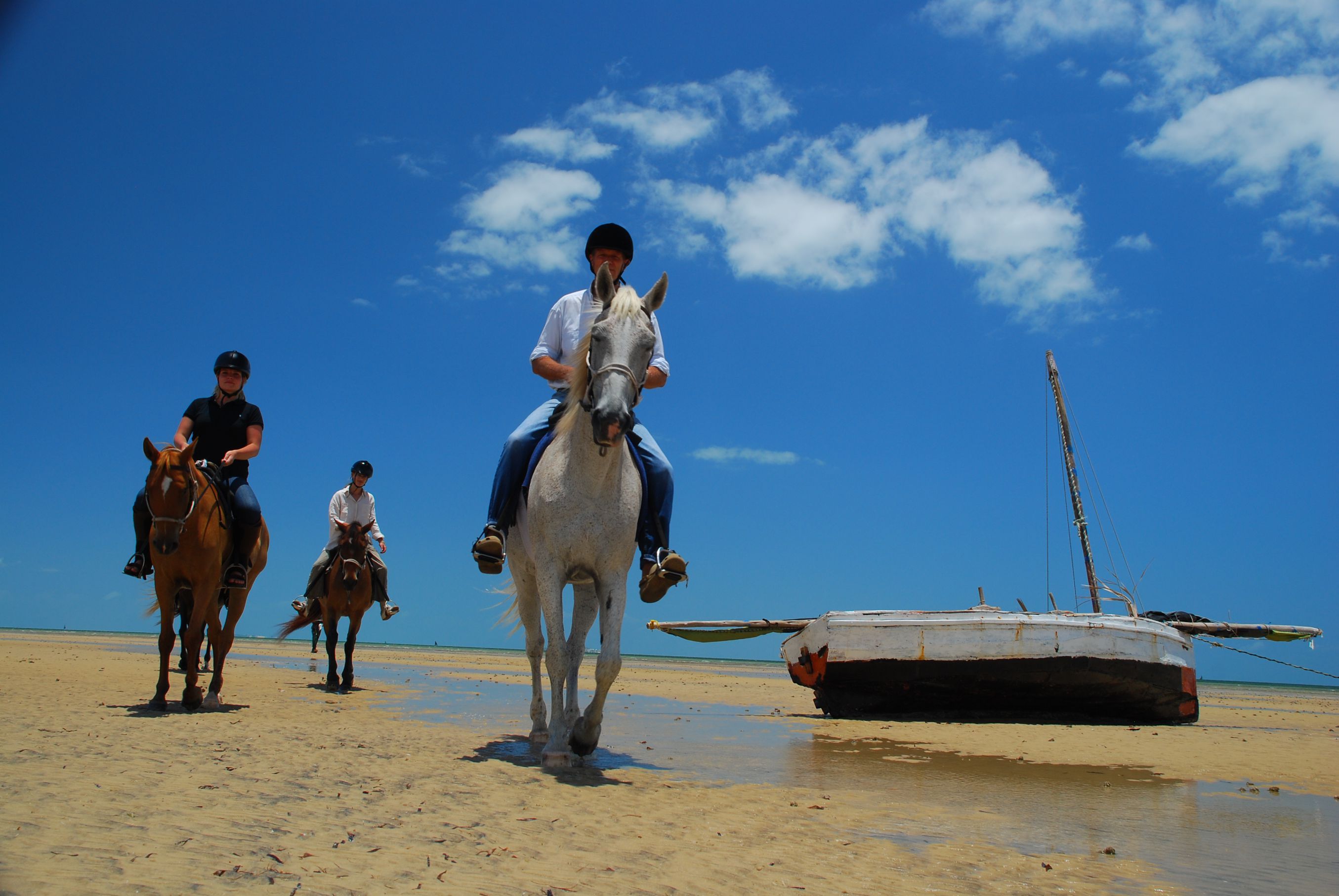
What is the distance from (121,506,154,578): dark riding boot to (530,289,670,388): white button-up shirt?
179 inches

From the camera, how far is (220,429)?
27.1 ft

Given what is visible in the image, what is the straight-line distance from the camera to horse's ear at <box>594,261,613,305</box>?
5199mm

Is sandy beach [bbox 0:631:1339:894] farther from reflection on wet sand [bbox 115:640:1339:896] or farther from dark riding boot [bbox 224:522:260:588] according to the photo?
dark riding boot [bbox 224:522:260:588]

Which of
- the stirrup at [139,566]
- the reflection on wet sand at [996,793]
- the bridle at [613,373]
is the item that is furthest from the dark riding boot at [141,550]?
the bridle at [613,373]

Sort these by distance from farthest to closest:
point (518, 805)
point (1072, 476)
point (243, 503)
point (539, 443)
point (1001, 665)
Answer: point (1072, 476)
point (1001, 665)
point (243, 503)
point (539, 443)
point (518, 805)

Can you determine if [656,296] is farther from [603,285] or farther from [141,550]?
[141,550]

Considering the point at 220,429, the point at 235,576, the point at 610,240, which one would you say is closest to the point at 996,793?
the point at 610,240

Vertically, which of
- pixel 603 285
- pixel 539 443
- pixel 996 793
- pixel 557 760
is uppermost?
pixel 603 285

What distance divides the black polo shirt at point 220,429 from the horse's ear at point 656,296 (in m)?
5.22

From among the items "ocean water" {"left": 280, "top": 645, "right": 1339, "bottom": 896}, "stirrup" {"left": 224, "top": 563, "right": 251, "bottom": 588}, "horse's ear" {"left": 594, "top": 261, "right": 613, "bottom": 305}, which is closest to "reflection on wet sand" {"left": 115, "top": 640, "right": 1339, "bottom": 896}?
"ocean water" {"left": 280, "top": 645, "right": 1339, "bottom": 896}

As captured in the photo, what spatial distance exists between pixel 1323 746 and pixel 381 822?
38.3 ft

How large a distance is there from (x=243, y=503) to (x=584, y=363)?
4.71 m

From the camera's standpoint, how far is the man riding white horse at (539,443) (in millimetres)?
5770

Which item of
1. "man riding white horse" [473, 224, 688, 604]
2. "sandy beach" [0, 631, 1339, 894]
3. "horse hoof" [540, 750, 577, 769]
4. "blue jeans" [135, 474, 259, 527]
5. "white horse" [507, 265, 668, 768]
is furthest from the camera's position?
"blue jeans" [135, 474, 259, 527]
